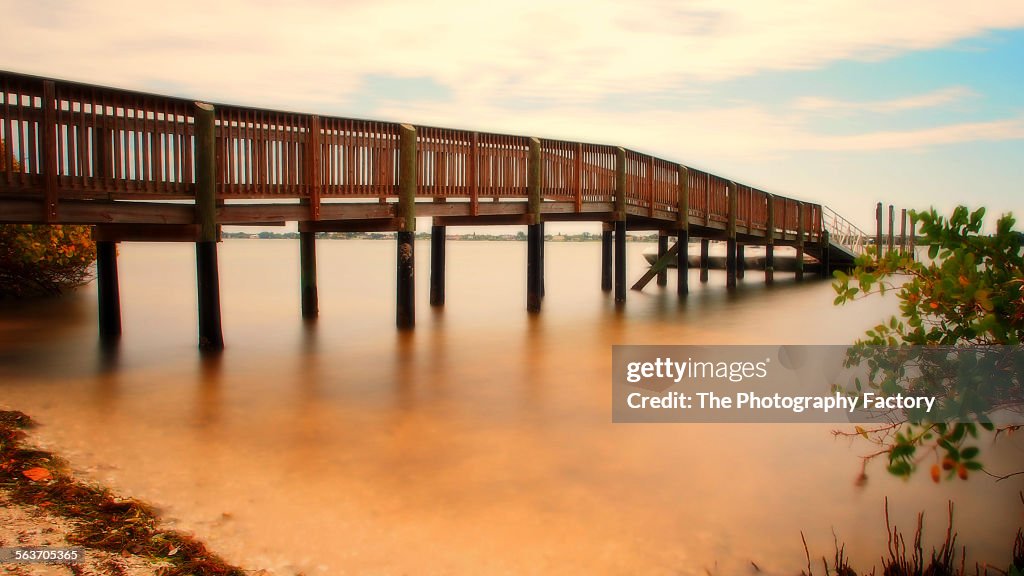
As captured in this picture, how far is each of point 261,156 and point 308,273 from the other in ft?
16.1

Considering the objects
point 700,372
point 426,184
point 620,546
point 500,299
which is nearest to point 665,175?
point 500,299

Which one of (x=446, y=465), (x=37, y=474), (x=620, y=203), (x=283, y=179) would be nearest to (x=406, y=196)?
(x=283, y=179)

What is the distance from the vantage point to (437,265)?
19234 mm

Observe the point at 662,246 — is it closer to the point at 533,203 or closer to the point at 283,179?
the point at 533,203

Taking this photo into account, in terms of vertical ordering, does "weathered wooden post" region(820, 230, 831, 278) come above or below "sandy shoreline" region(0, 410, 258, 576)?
above

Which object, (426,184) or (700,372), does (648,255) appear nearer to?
(426,184)

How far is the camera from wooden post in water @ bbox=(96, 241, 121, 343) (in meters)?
12.6

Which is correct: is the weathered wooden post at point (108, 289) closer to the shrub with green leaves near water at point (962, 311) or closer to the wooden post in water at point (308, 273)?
the wooden post in water at point (308, 273)

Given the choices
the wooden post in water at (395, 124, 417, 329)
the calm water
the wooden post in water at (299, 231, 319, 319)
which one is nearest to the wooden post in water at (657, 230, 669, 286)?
the wooden post in water at (299, 231, 319, 319)

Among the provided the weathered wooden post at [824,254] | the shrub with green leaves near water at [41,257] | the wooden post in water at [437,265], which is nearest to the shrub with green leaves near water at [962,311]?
the wooden post in water at [437,265]

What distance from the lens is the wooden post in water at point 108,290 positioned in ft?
41.4

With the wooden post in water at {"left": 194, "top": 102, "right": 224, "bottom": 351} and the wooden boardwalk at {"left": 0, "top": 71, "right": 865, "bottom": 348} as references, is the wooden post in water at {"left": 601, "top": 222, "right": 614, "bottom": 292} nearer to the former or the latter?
the wooden boardwalk at {"left": 0, "top": 71, "right": 865, "bottom": 348}

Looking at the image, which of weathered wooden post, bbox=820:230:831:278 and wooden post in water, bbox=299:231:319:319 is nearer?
wooden post in water, bbox=299:231:319:319

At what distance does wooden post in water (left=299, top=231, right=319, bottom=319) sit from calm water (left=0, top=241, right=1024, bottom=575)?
283 cm
